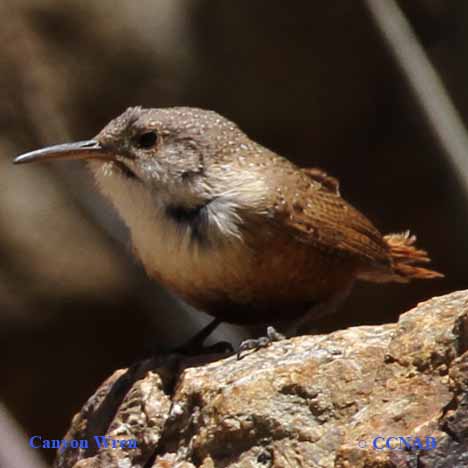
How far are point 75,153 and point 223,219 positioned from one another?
65cm

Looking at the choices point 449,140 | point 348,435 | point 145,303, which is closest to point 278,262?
point 449,140

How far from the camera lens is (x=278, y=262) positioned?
165 inches

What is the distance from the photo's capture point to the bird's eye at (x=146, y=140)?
4.34 meters

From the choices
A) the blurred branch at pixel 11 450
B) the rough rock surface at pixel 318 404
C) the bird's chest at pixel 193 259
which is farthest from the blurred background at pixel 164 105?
the blurred branch at pixel 11 450

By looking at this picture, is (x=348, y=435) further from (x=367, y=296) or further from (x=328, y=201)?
(x=367, y=296)

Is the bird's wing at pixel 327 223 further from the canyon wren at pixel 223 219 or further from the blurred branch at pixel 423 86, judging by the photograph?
the blurred branch at pixel 423 86

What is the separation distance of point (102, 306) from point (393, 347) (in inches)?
156

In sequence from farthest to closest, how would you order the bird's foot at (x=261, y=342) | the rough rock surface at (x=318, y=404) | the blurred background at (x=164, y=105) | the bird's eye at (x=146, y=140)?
the blurred background at (x=164, y=105), the bird's eye at (x=146, y=140), the bird's foot at (x=261, y=342), the rough rock surface at (x=318, y=404)

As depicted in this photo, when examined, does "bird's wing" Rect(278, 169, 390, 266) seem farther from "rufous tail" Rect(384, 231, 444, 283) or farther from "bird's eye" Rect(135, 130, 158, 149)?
"bird's eye" Rect(135, 130, 158, 149)

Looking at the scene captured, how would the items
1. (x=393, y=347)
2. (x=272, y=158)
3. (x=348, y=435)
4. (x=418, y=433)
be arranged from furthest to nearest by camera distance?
(x=272, y=158), (x=393, y=347), (x=348, y=435), (x=418, y=433)

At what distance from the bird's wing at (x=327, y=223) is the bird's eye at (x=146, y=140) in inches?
18.6

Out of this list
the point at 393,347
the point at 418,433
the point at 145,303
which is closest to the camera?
the point at 418,433

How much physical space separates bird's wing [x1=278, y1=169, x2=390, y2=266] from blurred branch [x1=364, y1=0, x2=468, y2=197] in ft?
1.33

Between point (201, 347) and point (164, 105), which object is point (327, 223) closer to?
point (201, 347)
